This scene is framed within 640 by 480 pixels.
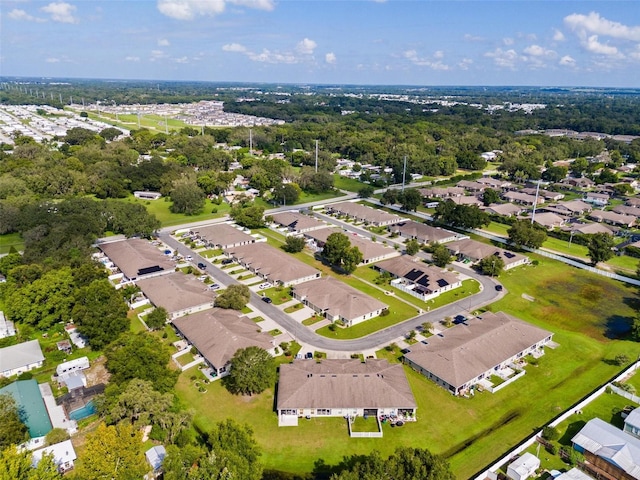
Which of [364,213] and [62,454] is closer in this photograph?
[62,454]

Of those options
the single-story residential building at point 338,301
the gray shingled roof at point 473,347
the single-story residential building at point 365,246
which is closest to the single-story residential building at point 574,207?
the single-story residential building at point 365,246

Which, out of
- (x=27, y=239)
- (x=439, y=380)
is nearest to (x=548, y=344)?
(x=439, y=380)

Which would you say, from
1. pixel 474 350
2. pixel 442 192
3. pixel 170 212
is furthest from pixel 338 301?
pixel 442 192

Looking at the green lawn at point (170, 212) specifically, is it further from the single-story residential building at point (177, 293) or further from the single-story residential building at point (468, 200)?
the single-story residential building at point (468, 200)

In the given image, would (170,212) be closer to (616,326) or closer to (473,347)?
→ (473,347)

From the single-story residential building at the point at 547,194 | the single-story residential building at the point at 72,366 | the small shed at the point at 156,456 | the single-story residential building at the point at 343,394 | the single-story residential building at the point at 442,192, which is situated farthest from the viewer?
the single-story residential building at the point at 547,194

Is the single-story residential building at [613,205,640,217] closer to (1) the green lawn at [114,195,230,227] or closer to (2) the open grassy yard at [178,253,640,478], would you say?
(2) the open grassy yard at [178,253,640,478]
